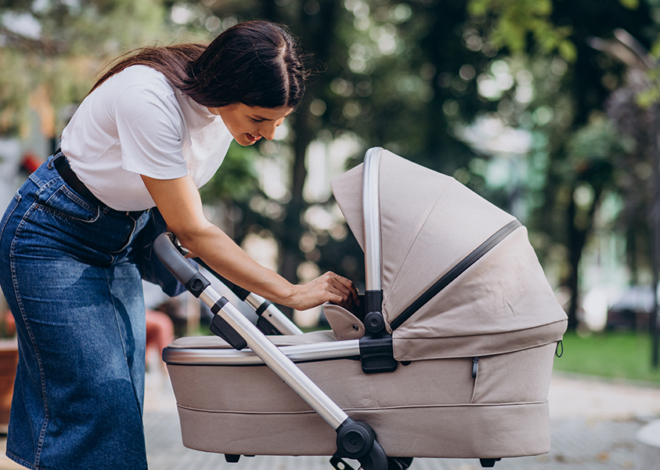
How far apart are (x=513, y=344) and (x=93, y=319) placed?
1.23 metres

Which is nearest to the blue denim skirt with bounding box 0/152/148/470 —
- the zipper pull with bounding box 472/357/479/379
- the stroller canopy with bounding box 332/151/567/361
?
the stroller canopy with bounding box 332/151/567/361

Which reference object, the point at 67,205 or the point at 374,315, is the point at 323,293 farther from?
the point at 67,205

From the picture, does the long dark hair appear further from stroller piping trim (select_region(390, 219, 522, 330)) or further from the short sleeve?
stroller piping trim (select_region(390, 219, 522, 330))

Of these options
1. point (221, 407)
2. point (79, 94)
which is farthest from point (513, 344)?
point (79, 94)

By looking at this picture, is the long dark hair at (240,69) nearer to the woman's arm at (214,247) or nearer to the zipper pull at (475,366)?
the woman's arm at (214,247)

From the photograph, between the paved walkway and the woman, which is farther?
the paved walkway

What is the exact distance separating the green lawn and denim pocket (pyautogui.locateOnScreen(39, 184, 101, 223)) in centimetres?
841

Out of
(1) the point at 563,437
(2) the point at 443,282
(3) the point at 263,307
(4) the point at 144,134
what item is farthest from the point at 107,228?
(1) the point at 563,437

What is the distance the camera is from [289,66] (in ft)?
6.53

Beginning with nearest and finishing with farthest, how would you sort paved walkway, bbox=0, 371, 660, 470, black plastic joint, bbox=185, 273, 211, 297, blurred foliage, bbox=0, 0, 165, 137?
black plastic joint, bbox=185, 273, 211, 297
paved walkway, bbox=0, 371, 660, 470
blurred foliage, bbox=0, 0, 165, 137

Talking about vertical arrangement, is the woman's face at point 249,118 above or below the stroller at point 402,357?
above

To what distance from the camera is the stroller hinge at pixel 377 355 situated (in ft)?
6.56

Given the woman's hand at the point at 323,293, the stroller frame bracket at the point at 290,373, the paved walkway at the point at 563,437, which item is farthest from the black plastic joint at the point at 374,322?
the paved walkway at the point at 563,437

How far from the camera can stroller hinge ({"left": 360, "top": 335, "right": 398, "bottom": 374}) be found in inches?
78.7
